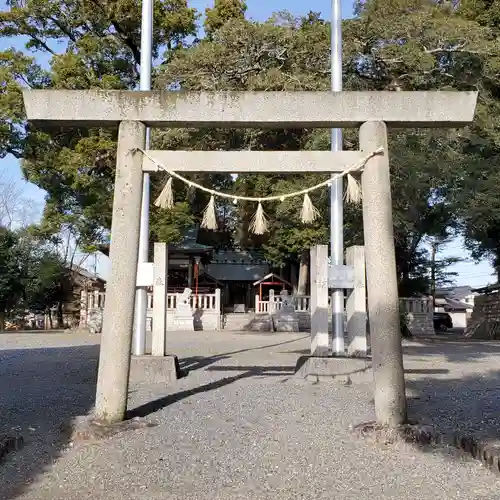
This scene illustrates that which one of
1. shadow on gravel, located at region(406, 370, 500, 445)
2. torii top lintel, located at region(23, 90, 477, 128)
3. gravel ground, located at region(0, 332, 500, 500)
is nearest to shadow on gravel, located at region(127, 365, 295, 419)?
gravel ground, located at region(0, 332, 500, 500)

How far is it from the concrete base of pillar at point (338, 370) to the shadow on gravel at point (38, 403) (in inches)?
124

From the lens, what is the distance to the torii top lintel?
19.2ft

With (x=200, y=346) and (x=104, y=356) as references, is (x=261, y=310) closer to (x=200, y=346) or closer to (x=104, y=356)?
(x=200, y=346)

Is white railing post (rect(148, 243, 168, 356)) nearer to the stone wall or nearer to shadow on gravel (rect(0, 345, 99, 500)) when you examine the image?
shadow on gravel (rect(0, 345, 99, 500))

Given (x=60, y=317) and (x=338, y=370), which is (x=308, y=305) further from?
(x=338, y=370)

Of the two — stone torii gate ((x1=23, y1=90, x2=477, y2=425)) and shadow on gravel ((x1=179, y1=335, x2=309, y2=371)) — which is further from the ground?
stone torii gate ((x1=23, y1=90, x2=477, y2=425))

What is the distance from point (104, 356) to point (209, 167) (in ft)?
7.00

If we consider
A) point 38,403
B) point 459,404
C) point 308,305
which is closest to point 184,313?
point 308,305

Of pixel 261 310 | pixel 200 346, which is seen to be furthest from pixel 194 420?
pixel 261 310

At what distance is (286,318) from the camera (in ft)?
84.5

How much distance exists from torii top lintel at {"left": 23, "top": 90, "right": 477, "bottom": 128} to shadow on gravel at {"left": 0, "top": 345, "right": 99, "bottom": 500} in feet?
10.0

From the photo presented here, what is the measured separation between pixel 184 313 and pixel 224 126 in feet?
64.4

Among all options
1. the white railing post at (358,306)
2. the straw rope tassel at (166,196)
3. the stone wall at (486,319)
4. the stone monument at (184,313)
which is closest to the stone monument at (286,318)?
the stone monument at (184,313)

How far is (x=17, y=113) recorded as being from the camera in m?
22.5
